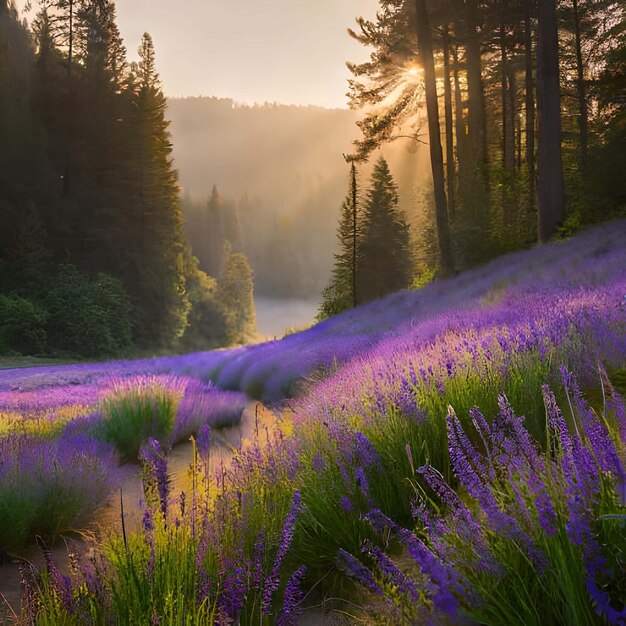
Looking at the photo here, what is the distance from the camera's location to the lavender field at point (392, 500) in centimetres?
141

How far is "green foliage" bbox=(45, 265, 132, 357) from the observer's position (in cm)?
Result: 2859

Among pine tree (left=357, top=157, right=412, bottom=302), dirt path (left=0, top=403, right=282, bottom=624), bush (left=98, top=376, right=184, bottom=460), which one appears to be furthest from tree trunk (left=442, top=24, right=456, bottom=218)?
dirt path (left=0, top=403, right=282, bottom=624)

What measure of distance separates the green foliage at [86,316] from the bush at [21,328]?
1.53m

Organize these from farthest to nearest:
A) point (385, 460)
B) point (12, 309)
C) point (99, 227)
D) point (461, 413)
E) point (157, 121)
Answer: point (157, 121) → point (99, 227) → point (12, 309) → point (461, 413) → point (385, 460)

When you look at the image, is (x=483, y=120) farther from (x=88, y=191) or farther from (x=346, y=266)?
(x=88, y=191)

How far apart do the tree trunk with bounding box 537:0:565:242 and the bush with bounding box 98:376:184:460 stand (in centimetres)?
1364

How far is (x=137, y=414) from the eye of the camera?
666 cm

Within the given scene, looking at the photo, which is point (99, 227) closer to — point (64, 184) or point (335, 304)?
point (64, 184)

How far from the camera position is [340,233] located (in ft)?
104

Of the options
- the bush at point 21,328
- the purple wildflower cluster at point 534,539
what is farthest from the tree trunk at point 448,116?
the purple wildflower cluster at point 534,539

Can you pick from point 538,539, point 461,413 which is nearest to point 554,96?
point 461,413

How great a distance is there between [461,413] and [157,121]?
4106cm

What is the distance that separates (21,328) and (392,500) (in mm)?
27934

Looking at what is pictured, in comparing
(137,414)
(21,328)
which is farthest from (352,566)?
(21,328)
